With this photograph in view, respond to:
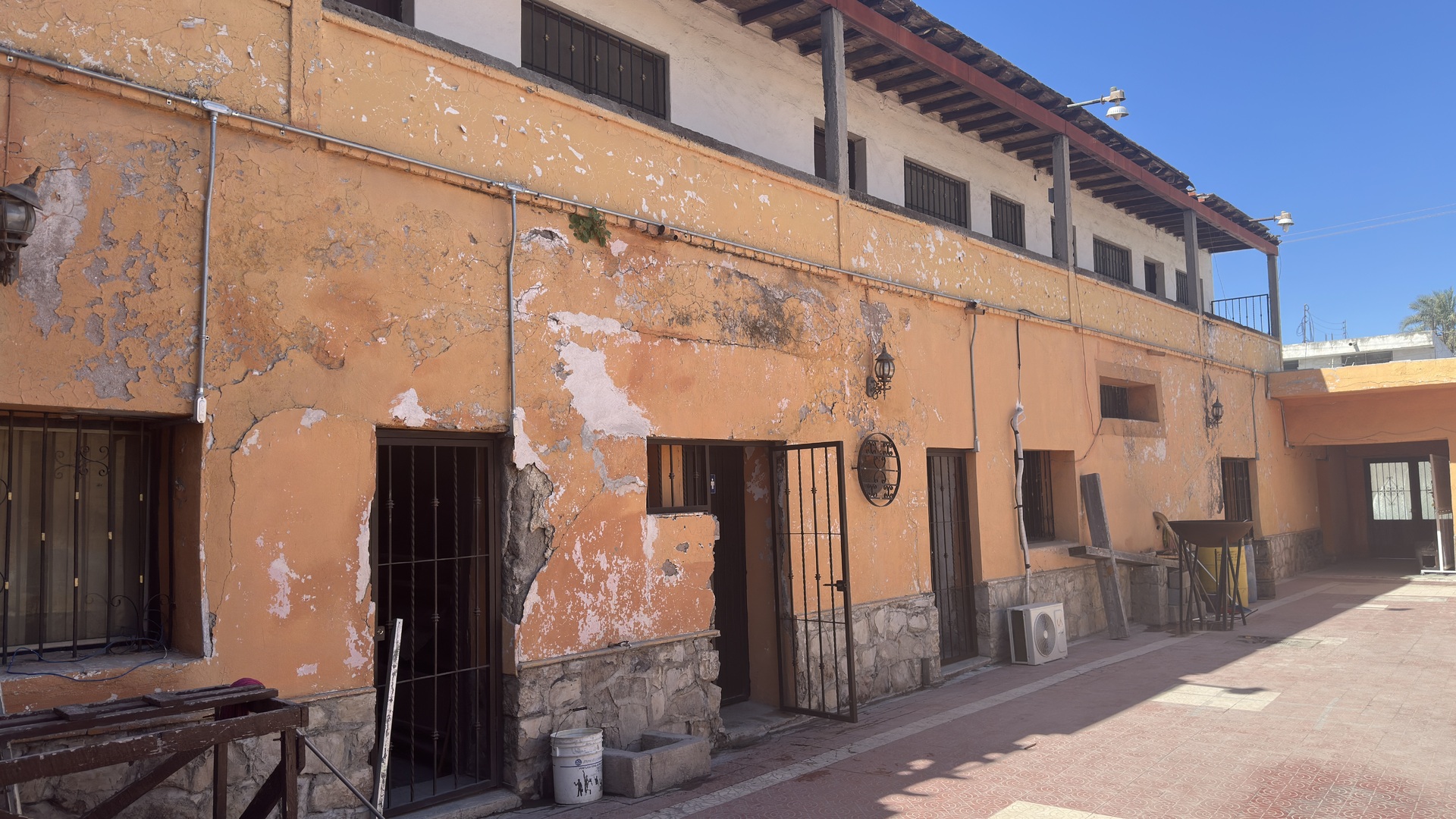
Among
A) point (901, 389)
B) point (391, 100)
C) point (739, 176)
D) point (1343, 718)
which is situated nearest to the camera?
point (391, 100)

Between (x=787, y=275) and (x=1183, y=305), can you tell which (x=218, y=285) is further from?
(x=1183, y=305)

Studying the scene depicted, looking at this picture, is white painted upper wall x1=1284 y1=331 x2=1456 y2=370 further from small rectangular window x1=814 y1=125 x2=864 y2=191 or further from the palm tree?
small rectangular window x1=814 y1=125 x2=864 y2=191

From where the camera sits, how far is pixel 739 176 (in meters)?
7.98

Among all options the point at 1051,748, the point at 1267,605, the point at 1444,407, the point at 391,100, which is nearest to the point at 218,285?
the point at 391,100

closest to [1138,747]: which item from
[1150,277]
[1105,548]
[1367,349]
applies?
[1105,548]

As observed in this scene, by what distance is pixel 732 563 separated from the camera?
855 centimetres

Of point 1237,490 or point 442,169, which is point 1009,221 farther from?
point 442,169

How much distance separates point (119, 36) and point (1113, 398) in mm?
13056

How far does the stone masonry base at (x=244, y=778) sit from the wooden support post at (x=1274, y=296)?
1939 cm

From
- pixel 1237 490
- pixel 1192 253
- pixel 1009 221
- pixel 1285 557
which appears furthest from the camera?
pixel 1285 557

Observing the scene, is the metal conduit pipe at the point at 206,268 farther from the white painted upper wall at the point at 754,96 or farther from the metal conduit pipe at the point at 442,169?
the white painted upper wall at the point at 754,96

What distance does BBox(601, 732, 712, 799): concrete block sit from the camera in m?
5.92

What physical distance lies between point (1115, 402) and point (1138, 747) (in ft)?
27.5

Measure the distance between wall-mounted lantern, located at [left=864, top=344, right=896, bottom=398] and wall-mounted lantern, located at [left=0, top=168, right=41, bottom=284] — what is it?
6.52 metres
